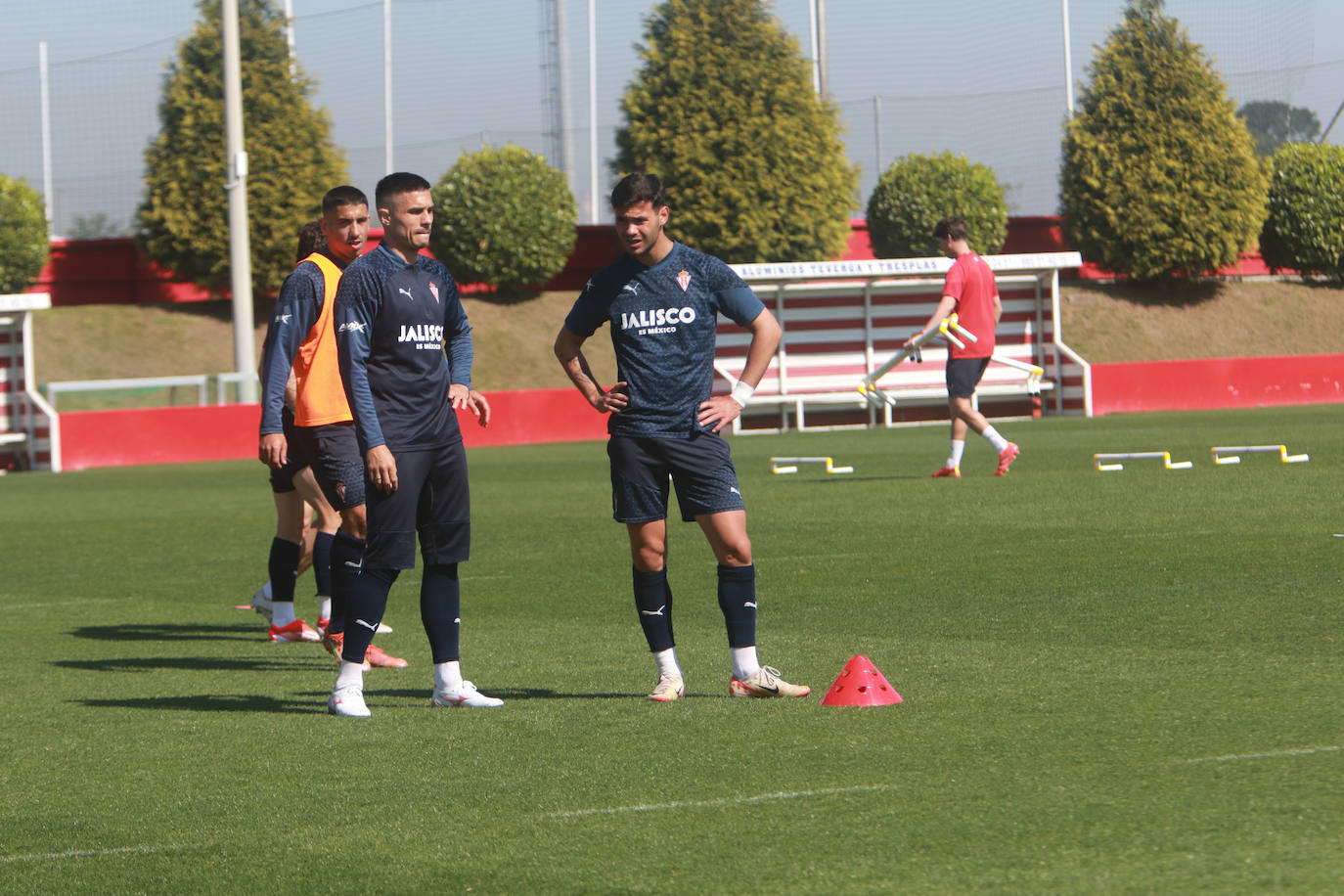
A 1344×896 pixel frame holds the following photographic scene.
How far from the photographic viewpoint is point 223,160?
35.0 meters

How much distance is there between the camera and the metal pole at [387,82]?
43031 millimetres

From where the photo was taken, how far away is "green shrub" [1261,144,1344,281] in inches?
1583

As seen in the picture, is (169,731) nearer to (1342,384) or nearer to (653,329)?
(653,329)

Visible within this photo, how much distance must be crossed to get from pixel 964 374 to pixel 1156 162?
23628 millimetres

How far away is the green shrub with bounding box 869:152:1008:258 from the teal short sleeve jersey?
31759 millimetres

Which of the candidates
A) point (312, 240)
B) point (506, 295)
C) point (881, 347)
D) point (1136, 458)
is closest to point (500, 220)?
point (506, 295)

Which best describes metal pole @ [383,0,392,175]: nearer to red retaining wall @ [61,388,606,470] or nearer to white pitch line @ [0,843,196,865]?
red retaining wall @ [61,388,606,470]

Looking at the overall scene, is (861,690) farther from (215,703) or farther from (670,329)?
(215,703)

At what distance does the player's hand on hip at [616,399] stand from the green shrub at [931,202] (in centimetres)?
3184

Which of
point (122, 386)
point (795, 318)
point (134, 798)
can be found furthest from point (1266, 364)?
point (134, 798)

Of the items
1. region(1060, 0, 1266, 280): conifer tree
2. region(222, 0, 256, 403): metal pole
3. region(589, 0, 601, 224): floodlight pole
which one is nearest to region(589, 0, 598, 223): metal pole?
region(589, 0, 601, 224): floodlight pole

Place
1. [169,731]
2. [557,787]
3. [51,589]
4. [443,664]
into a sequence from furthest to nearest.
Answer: [51,589] < [443,664] < [169,731] < [557,787]

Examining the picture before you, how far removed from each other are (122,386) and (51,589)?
15.3 metres

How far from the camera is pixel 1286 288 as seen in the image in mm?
40312
